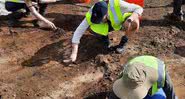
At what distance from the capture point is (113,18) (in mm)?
5664

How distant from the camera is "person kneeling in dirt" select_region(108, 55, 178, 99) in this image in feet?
11.2

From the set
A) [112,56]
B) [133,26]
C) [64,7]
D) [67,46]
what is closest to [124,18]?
[133,26]

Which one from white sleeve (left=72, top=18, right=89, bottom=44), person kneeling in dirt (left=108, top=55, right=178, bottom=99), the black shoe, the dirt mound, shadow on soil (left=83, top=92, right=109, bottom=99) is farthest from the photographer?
the black shoe

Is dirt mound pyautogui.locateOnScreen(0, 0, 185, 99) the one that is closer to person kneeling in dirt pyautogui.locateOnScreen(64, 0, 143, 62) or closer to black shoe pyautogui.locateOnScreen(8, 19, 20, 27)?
black shoe pyautogui.locateOnScreen(8, 19, 20, 27)

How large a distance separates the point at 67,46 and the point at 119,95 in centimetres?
279

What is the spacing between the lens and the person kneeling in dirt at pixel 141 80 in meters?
3.40

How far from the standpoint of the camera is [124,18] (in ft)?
18.6

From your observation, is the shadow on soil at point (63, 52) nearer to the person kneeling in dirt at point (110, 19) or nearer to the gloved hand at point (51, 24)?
the person kneeling in dirt at point (110, 19)

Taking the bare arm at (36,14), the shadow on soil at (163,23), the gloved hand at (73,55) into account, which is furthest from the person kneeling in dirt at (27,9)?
the shadow on soil at (163,23)

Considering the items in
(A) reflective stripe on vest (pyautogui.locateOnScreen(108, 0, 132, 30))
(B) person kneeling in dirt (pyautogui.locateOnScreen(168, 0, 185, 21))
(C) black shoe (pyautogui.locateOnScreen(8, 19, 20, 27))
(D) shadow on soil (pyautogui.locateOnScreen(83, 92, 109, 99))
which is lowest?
(D) shadow on soil (pyautogui.locateOnScreen(83, 92, 109, 99))

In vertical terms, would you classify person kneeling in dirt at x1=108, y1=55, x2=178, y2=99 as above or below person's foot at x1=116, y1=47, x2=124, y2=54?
above

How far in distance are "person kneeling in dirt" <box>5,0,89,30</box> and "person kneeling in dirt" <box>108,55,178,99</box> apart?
10.5ft

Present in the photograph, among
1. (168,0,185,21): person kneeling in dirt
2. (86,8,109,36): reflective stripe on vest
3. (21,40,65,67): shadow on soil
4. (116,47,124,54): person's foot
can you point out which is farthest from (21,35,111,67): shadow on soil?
(168,0,185,21): person kneeling in dirt

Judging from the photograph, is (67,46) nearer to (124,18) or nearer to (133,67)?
(124,18)
